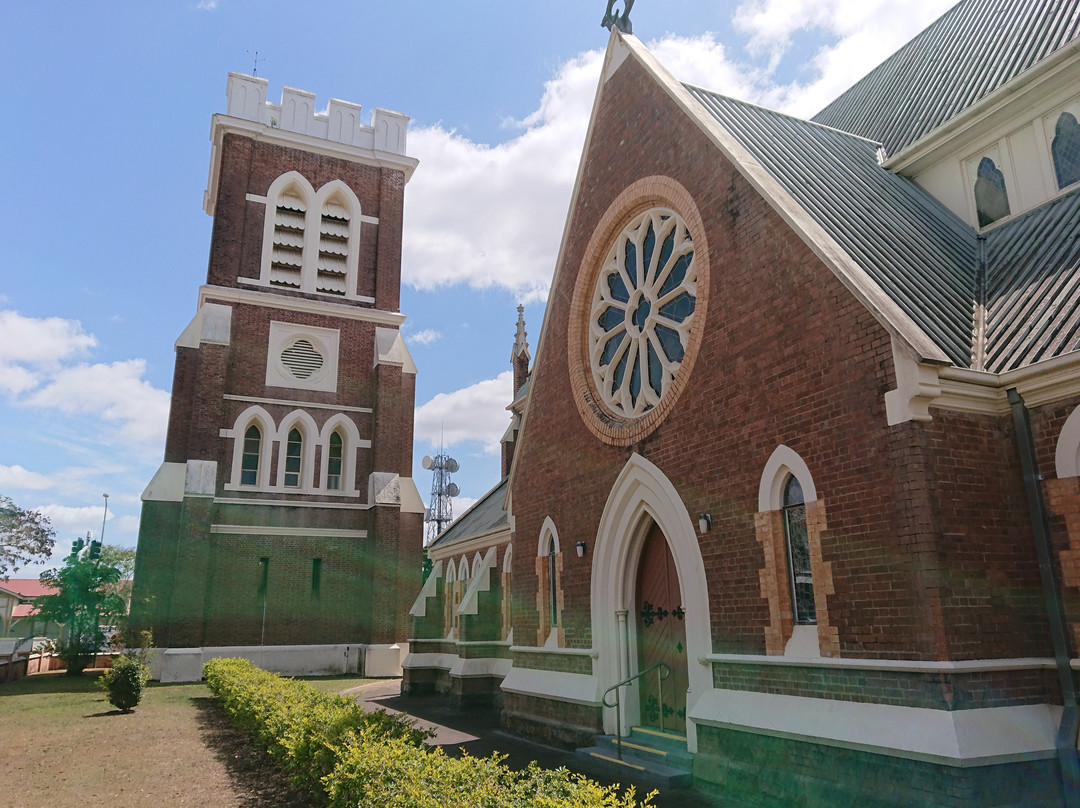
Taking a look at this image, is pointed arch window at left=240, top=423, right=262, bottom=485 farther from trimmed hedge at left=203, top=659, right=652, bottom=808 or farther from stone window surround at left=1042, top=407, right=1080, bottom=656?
stone window surround at left=1042, top=407, right=1080, bottom=656

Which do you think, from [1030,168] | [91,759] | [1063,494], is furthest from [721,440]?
[91,759]

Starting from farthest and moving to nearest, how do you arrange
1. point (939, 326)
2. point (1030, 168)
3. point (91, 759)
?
point (91, 759), point (1030, 168), point (939, 326)

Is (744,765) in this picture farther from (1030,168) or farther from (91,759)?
(91,759)

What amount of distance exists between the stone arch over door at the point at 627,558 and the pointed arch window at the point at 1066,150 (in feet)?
21.3

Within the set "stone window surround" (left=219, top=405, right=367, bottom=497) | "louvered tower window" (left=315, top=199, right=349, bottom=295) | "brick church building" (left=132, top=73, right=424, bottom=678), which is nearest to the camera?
"brick church building" (left=132, top=73, right=424, bottom=678)

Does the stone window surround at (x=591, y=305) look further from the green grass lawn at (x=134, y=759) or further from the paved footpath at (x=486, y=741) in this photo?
the green grass lawn at (x=134, y=759)

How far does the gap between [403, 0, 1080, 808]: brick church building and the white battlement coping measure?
22.4 m

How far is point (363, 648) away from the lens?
28.7 metres

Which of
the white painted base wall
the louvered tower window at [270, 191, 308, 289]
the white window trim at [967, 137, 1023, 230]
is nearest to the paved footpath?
the white painted base wall

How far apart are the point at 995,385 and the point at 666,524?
14.9 ft

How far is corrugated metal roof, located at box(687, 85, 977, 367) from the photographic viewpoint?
8531 millimetres

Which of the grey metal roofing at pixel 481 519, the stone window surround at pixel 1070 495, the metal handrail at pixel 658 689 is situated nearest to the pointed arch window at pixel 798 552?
the stone window surround at pixel 1070 495

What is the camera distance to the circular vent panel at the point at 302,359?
30281 mm

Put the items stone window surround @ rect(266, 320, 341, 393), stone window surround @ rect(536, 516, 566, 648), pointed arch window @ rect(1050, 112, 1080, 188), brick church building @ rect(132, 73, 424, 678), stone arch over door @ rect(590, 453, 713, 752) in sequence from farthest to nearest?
stone window surround @ rect(266, 320, 341, 393)
brick church building @ rect(132, 73, 424, 678)
stone window surround @ rect(536, 516, 566, 648)
stone arch over door @ rect(590, 453, 713, 752)
pointed arch window @ rect(1050, 112, 1080, 188)
